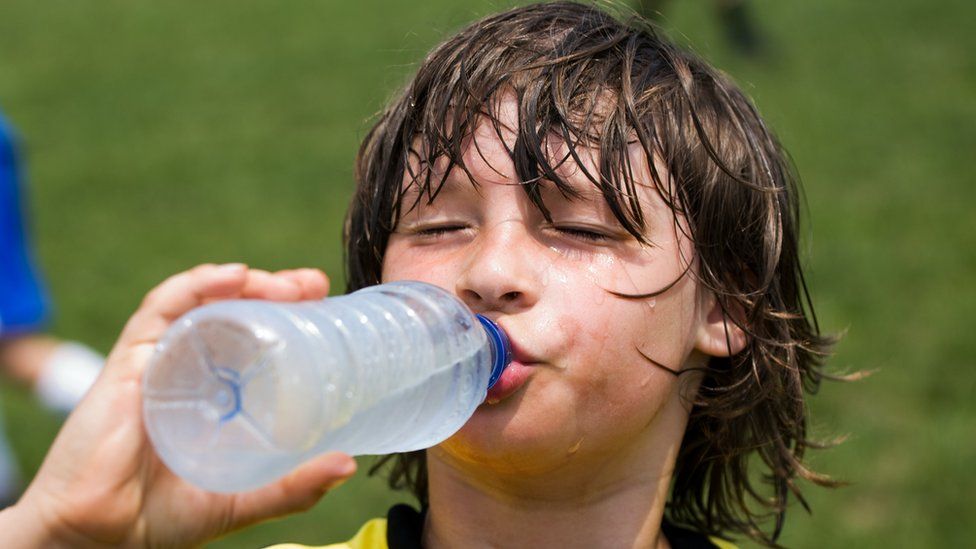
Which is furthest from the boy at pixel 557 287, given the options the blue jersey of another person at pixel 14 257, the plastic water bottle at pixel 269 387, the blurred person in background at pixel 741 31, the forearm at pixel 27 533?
the blurred person in background at pixel 741 31

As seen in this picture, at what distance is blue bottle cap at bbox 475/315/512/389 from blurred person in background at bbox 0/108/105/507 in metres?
4.08

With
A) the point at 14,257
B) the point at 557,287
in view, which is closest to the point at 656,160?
the point at 557,287

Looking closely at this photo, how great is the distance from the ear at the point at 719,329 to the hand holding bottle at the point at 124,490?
1.00m

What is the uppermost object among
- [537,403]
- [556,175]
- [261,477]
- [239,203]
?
[556,175]

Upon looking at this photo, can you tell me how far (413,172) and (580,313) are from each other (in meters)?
0.51

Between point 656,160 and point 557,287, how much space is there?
15.5 inches

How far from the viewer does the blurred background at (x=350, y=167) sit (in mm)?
5453

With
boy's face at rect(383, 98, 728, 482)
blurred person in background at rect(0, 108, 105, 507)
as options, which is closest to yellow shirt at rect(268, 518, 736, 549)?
boy's face at rect(383, 98, 728, 482)

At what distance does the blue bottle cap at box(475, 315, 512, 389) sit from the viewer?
2246 mm

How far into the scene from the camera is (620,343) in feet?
7.92

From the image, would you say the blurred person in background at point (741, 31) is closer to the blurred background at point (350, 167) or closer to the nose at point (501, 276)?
the blurred background at point (350, 167)

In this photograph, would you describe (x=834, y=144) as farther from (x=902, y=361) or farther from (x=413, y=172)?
(x=413, y=172)

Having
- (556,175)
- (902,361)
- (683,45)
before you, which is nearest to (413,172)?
(556,175)

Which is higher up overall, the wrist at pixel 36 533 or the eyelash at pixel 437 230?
the eyelash at pixel 437 230
